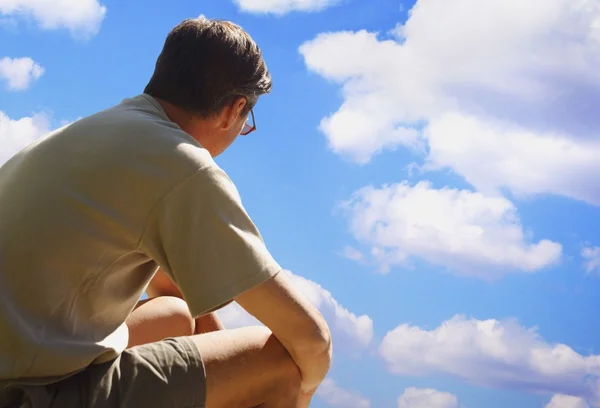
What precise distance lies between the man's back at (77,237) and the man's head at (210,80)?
10.5 inches

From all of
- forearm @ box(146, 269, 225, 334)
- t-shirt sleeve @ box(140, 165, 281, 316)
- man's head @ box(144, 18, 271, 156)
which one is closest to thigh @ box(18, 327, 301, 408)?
t-shirt sleeve @ box(140, 165, 281, 316)

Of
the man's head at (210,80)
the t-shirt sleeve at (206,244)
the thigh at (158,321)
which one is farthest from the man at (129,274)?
the thigh at (158,321)

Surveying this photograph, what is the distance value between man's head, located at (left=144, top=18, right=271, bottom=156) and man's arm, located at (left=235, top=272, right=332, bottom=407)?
1.77 ft

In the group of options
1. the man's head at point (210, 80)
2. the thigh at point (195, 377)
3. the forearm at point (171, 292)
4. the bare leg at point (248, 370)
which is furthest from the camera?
the forearm at point (171, 292)

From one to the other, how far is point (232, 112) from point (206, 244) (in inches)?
23.0

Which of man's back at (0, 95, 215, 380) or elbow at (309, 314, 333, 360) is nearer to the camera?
man's back at (0, 95, 215, 380)

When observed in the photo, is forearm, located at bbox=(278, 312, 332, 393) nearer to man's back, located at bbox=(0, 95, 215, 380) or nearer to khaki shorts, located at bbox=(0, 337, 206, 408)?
khaki shorts, located at bbox=(0, 337, 206, 408)

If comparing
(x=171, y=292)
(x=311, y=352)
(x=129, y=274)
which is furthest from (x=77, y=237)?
(x=171, y=292)

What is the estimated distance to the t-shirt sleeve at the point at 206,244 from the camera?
6.35 ft

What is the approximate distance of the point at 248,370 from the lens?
2.20 metres

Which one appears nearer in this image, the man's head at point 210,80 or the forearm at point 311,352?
the forearm at point 311,352

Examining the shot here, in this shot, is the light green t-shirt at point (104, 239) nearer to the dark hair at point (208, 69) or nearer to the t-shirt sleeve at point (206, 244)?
the t-shirt sleeve at point (206, 244)

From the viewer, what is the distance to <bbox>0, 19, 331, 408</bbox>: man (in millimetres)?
1957

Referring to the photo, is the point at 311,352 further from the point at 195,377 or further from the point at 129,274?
the point at 129,274
